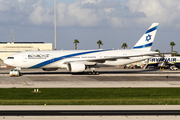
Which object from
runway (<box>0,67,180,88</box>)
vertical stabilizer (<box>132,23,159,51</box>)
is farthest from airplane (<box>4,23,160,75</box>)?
runway (<box>0,67,180,88</box>)

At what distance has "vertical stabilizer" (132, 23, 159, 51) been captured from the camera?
5466 cm

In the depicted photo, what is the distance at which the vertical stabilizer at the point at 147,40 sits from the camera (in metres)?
54.7

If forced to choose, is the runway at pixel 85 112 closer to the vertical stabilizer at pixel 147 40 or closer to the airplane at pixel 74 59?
the airplane at pixel 74 59

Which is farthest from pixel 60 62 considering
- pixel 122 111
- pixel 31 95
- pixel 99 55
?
pixel 122 111

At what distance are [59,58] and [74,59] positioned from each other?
2944 millimetres

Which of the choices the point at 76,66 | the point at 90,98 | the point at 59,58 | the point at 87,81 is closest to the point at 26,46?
the point at 59,58

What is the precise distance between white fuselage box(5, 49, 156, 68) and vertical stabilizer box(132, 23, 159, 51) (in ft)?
11.1

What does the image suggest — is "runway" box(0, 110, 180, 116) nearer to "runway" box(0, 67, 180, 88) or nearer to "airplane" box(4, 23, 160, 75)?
"runway" box(0, 67, 180, 88)

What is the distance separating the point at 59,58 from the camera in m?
48.5

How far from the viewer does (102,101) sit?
2169cm

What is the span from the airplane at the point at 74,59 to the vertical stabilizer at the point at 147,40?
138cm

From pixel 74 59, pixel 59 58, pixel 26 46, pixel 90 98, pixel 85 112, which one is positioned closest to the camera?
pixel 85 112

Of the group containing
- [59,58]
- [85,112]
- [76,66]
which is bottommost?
[85,112]

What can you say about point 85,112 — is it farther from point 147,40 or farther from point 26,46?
point 26,46
